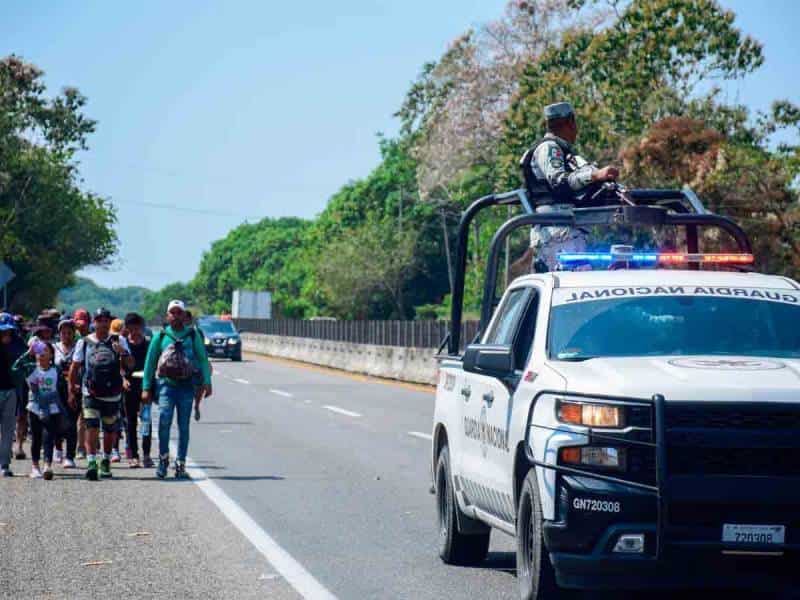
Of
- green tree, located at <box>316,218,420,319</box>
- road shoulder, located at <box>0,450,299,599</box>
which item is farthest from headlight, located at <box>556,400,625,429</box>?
green tree, located at <box>316,218,420,319</box>

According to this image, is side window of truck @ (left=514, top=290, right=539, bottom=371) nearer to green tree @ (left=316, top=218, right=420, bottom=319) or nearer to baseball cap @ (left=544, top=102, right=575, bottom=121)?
baseball cap @ (left=544, top=102, right=575, bottom=121)

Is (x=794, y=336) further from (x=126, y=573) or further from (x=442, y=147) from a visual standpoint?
(x=442, y=147)

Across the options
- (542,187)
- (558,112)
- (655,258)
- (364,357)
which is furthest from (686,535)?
(364,357)

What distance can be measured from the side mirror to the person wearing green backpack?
8590mm

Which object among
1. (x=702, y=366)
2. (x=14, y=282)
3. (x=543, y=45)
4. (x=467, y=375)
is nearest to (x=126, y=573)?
(x=467, y=375)

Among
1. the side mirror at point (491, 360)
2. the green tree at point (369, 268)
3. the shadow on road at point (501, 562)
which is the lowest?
the shadow on road at point (501, 562)

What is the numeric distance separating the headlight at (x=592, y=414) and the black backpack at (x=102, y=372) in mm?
10503

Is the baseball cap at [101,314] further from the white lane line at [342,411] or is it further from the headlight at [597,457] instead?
the headlight at [597,457]

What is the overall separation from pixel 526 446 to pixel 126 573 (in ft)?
10.9

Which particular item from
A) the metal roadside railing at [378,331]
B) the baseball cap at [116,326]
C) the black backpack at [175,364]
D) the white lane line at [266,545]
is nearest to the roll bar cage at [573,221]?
the white lane line at [266,545]

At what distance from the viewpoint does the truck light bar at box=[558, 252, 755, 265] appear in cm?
970

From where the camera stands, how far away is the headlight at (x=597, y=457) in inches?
294

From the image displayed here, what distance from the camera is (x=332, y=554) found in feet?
36.3

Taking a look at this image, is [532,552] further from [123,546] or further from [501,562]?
[123,546]
